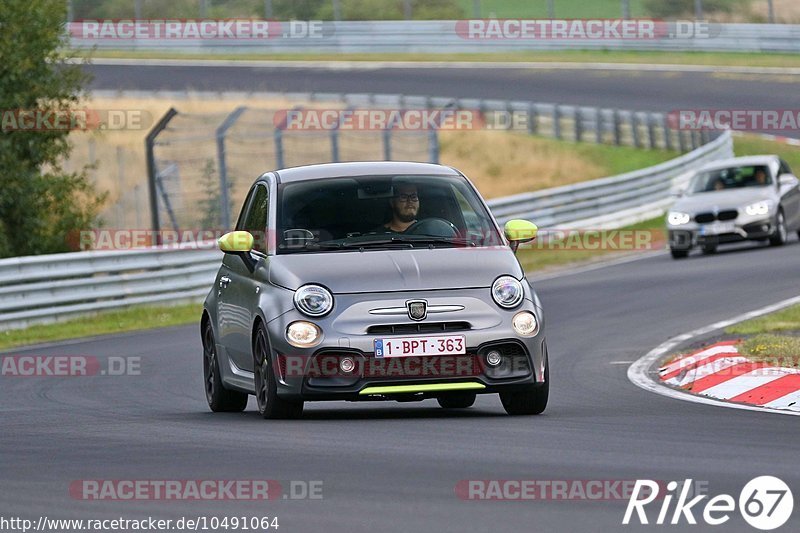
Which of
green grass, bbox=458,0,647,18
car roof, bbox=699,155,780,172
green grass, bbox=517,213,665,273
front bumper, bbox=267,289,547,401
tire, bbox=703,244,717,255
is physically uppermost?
green grass, bbox=458,0,647,18

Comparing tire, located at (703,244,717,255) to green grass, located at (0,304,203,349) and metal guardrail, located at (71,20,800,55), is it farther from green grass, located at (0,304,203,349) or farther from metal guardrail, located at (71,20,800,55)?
metal guardrail, located at (71,20,800,55)

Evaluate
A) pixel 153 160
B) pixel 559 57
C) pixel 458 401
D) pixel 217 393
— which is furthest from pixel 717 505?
pixel 559 57

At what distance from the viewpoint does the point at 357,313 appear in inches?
393

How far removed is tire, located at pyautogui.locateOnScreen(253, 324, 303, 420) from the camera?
1028 centimetres

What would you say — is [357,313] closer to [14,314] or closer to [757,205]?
[14,314]

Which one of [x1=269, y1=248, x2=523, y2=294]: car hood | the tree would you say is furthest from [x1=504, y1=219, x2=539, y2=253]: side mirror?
the tree

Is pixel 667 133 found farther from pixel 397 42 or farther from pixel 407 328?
pixel 407 328

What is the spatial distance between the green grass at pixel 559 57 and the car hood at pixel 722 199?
2610 cm

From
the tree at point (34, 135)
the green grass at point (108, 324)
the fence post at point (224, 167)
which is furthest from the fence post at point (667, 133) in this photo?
the green grass at point (108, 324)

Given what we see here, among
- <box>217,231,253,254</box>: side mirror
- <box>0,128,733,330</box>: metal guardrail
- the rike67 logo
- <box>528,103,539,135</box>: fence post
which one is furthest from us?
<box>528,103,539,135</box>: fence post

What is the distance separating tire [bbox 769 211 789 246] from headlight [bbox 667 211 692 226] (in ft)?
4.29

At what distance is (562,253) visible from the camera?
2864 centimetres

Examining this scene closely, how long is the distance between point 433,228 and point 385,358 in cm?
121

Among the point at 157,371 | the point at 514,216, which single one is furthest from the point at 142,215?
the point at 157,371
